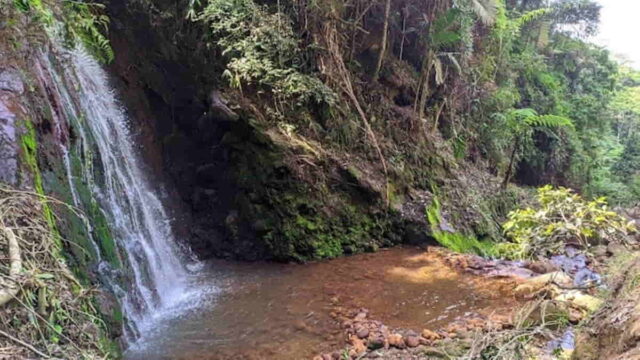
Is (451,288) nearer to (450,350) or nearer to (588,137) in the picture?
(450,350)

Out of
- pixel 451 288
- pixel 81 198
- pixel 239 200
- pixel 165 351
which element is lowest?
pixel 451 288

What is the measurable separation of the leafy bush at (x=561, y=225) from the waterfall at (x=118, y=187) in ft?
15.0

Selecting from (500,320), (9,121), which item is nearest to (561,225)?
(500,320)

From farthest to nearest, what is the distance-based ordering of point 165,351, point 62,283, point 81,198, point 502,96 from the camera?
point 502,96, point 81,198, point 165,351, point 62,283

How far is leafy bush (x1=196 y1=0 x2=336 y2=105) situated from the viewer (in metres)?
7.39

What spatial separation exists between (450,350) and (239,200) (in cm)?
463

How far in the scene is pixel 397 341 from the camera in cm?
466

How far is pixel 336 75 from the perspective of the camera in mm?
8289

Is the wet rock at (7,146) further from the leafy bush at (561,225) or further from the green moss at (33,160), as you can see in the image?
the leafy bush at (561,225)

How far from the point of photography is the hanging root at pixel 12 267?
2.66m

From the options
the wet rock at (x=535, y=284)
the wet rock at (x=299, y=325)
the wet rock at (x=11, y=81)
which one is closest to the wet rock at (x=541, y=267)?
the wet rock at (x=535, y=284)

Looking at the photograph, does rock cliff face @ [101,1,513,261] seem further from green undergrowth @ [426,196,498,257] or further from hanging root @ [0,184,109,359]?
hanging root @ [0,184,109,359]

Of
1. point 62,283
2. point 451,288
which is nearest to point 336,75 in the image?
point 451,288

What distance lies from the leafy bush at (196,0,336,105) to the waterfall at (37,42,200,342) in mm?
2107
